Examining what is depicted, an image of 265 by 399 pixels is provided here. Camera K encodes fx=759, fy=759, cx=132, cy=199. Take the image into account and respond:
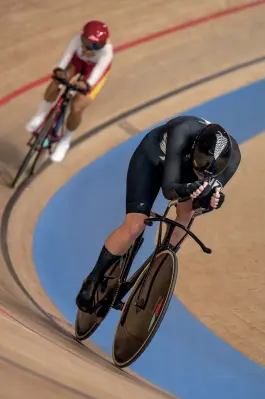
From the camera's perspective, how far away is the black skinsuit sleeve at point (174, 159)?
301 cm

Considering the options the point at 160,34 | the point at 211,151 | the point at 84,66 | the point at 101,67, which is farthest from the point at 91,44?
the point at 160,34

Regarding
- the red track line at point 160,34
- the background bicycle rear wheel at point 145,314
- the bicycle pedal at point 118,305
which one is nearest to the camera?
the background bicycle rear wheel at point 145,314

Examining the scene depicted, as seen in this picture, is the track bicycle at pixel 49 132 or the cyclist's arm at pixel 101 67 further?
the track bicycle at pixel 49 132

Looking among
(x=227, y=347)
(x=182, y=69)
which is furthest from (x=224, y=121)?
(x=227, y=347)

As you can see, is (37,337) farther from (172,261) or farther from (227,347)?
(227,347)

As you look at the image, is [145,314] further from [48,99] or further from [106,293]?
[48,99]

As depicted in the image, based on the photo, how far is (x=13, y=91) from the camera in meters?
6.47

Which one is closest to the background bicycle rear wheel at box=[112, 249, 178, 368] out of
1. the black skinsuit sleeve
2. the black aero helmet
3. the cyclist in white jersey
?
the black skinsuit sleeve

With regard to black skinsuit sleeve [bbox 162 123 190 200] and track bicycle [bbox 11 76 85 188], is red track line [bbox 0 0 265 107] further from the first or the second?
black skinsuit sleeve [bbox 162 123 190 200]

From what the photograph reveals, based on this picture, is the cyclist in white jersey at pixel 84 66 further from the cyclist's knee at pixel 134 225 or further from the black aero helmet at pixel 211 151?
the black aero helmet at pixel 211 151

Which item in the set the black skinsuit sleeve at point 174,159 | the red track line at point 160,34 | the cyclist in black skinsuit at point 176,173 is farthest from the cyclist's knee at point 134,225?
the red track line at point 160,34

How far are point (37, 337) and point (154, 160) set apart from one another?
0.91 m

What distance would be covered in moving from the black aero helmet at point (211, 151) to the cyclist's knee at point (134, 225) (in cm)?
38

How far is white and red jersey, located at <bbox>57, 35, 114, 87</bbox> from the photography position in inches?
202
